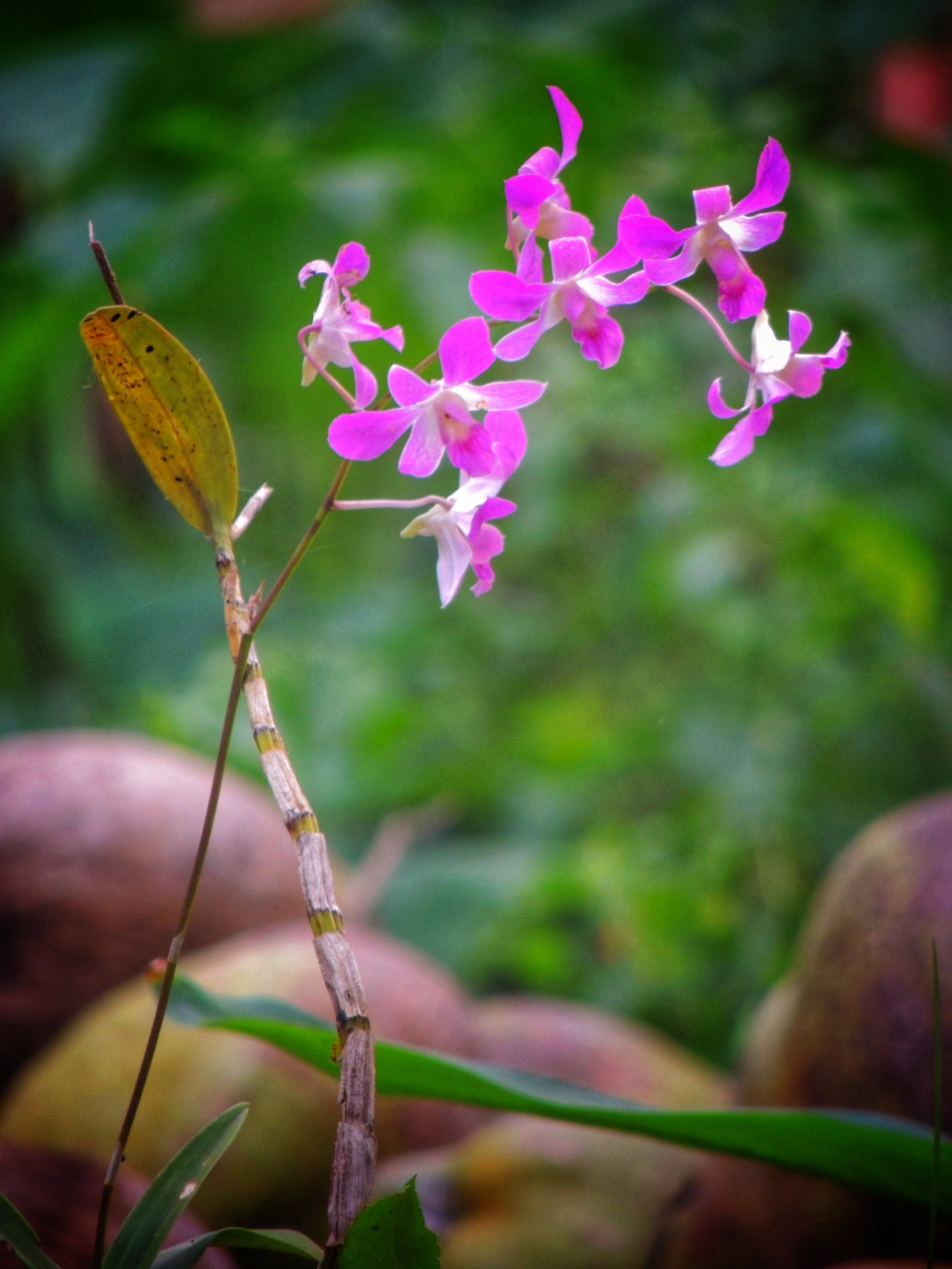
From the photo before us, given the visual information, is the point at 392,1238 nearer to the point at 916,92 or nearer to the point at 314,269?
the point at 314,269

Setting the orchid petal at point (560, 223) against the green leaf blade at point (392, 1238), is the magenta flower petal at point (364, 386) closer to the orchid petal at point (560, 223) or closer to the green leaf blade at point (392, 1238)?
the orchid petal at point (560, 223)

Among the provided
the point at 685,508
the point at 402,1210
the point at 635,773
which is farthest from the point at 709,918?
the point at 402,1210


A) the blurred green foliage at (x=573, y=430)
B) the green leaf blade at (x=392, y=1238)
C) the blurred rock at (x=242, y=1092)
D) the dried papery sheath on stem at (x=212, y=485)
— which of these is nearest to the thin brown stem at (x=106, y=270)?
the dried papery sheath on stem at (x=212, y=485)

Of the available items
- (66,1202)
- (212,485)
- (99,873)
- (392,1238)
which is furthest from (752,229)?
(99,873)

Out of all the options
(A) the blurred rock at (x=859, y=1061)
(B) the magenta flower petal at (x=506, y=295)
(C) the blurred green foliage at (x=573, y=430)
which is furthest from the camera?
(C) the blurred green foliage at (x=573, y=430)

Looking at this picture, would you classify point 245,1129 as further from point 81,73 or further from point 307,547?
point 81,73

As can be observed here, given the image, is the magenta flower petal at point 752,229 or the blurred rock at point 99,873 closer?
the magenta flower petal at point 752,229
